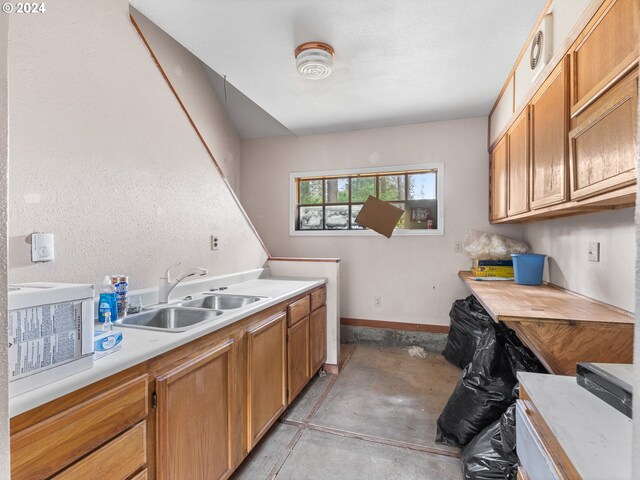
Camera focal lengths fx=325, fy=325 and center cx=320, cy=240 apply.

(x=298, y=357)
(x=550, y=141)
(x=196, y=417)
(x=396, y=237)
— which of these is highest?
(x=550, y=141)

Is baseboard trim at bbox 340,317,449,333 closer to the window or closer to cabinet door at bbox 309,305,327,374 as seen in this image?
cabinet door at bbox 309,305,327,374

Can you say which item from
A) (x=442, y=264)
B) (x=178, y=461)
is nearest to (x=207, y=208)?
(x=178, y=461)

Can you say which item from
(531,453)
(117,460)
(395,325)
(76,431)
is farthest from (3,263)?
(395,325)

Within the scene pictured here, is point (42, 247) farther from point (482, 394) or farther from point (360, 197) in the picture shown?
point (360, 197)

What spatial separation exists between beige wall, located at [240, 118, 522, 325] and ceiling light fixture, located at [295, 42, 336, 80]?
1.63 metres

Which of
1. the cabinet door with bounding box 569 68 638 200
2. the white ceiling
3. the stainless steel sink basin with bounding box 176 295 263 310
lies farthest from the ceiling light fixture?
the stainless steel sink basin with bounding box 176 295 263 310

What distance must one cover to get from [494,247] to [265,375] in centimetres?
238

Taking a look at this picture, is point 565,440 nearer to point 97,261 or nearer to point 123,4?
point 97,261

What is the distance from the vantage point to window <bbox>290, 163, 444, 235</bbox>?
11.6 feet

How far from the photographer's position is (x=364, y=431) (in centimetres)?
208

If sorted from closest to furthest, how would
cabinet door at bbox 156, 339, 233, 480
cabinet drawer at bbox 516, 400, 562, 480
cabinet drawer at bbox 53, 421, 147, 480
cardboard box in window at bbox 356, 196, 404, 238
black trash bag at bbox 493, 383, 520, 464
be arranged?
cabinet drawer at bbox 516, 400, 562, 480, cabinet drawer at bbox 53, 421, 147, 480, cabinet door at bbox 156, 339, 233, 480, black trash bag at bbox 493, 383, 520, 464, cardboard box in window at bbox 356, 196, 404, 238

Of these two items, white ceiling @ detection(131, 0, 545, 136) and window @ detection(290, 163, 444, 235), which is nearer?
white ceiling @ detection(131, 0, 545, 136)

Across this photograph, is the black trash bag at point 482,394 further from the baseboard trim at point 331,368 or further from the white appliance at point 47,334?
the white appliance at point 47,334

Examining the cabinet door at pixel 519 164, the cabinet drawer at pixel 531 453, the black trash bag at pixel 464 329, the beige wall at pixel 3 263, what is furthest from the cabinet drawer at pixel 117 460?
the black trash bag at pixel 464 329
